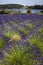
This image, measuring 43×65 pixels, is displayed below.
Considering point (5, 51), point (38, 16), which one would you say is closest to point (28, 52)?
point (5, 51)

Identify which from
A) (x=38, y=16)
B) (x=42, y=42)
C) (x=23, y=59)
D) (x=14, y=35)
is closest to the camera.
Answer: (x=23, y=59)

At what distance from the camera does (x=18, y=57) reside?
1497 mm

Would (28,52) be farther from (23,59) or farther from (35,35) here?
(35,35)

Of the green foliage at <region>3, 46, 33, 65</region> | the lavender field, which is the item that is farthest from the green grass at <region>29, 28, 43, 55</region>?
the green foliage at <region>3, 46, 33, 65</region>

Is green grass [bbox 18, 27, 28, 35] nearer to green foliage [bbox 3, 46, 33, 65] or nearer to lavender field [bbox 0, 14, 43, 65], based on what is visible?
lavender field [bbox 0, 14, 43, 65]

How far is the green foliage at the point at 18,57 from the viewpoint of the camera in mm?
1470

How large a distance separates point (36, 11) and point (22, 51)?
0.86m

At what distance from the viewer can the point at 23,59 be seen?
1.48 m

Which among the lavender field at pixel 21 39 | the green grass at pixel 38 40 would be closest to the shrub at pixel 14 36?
the lavender field at pixel 21 39

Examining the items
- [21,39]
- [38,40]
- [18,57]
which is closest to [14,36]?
[21,39]

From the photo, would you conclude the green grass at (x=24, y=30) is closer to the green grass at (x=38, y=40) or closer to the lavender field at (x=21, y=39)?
the lavender field at (x=21, y=39)

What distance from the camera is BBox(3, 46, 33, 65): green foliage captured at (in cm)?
147

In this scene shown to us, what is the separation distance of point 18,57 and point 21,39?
0.27 metres

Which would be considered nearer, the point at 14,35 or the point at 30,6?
the point at 14,35
